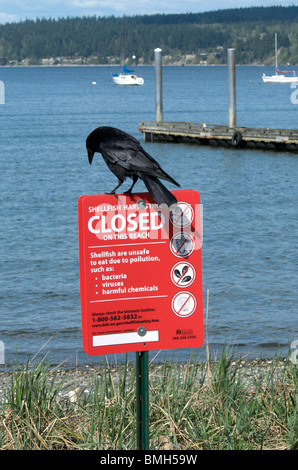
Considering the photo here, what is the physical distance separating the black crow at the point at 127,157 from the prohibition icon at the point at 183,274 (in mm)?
394

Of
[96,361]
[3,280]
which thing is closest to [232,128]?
[3,280]

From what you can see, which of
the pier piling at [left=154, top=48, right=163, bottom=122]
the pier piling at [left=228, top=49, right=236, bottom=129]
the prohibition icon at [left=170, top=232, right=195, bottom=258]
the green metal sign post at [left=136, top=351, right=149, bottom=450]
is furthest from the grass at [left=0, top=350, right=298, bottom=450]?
the pier piling at [left=154, top=48, right=163, bottom=122]

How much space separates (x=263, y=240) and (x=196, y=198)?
662 inches

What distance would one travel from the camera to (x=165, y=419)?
17.2 ft

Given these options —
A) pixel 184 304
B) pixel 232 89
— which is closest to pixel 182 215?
pixel 184 304

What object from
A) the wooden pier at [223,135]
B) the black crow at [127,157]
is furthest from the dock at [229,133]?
the black crow at [127,157]

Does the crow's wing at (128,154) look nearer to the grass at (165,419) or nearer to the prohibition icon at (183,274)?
the prohibition icon at (183,274)

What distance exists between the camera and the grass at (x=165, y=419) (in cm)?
502

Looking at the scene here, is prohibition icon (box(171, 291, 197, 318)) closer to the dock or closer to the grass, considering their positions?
the grass

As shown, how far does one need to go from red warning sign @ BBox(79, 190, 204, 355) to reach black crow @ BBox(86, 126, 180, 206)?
151 mm

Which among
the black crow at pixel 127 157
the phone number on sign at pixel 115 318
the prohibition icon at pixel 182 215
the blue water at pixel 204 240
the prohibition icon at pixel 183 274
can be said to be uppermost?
the black crow at pixel 127 157

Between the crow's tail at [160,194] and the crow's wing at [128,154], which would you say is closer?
the crow's tail at [160,194]
